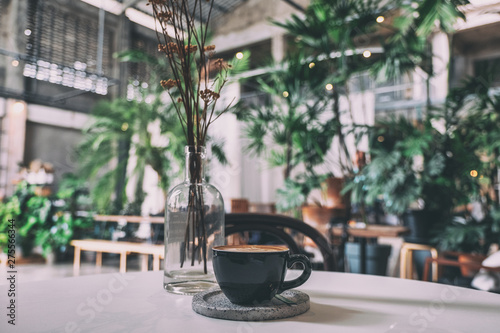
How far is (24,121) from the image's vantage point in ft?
23.8

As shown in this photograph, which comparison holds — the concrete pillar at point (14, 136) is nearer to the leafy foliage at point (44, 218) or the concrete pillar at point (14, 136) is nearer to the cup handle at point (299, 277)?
the leafy foliage at point (44, 218)

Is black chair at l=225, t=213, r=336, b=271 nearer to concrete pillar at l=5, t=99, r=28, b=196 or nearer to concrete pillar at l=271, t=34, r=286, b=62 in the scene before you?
concrete pillar at l=5, t=99, r=28, b=196

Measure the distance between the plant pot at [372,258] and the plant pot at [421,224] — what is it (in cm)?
34

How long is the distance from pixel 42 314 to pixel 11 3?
322 inches

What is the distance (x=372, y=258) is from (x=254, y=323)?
11.1 ft

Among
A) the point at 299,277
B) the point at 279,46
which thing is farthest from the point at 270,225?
the point at 279,46

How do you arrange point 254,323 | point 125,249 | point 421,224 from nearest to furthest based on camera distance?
point 254,323 < point 421,224 < point 125,249

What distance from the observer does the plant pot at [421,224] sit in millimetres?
3246

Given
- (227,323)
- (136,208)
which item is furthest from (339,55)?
(227,323)

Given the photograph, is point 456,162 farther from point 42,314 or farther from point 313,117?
point 42,314

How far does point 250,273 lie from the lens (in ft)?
1.67

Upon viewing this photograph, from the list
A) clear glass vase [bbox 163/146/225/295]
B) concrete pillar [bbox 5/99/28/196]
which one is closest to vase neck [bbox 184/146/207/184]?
clear glass vase [bbox 163/146/225/295]

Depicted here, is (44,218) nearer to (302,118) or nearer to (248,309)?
(302,118)

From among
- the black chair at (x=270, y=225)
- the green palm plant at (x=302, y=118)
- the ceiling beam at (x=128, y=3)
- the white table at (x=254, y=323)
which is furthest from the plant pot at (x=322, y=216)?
the ceiling beam at (x=128, y=3)
